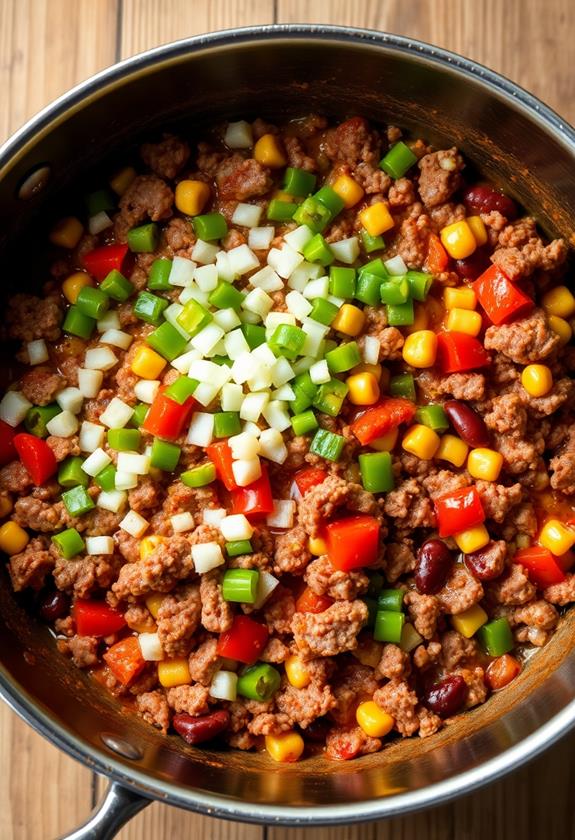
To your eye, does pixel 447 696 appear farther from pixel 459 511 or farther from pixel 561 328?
pixel 561 328

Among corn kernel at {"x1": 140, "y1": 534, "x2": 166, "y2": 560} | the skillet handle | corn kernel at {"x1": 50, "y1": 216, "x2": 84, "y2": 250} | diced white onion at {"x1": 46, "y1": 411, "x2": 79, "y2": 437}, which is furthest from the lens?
corn kernel at {"x1": 50, "y1": 216, "x2": 84, "y2": 250}

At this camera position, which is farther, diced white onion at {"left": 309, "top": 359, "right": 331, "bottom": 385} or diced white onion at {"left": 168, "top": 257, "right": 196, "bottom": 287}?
diced white onion at {"left": 168, "top": 257, "right": 196, "bottom": 287}

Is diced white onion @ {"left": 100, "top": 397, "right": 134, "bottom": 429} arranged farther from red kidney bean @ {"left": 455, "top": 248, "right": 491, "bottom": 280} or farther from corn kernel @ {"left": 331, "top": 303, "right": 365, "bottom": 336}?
red kidney bean @ {"left": 455, "top": 248, "right": 491, "bottom": 280}

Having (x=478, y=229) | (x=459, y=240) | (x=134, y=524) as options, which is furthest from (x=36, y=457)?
(x=478, y=229)

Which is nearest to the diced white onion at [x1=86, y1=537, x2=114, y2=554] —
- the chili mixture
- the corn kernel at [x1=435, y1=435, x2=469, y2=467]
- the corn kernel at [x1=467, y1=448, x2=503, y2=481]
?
the chili mixture

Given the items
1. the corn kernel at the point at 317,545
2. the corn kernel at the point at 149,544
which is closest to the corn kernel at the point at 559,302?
the corn kernel at the point at 317,545

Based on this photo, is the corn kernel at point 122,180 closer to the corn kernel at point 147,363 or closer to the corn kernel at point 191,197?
the corn kernel at point 191,197
